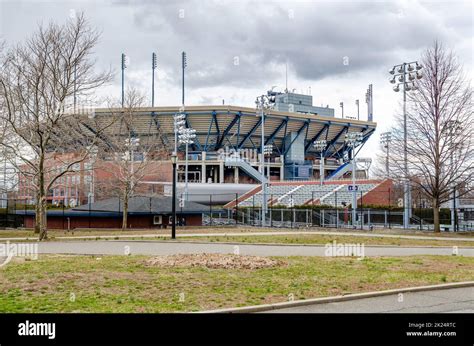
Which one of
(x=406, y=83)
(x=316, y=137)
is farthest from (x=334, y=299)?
(x=316, y=137)

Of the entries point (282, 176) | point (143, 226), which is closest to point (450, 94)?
point (143, 226)

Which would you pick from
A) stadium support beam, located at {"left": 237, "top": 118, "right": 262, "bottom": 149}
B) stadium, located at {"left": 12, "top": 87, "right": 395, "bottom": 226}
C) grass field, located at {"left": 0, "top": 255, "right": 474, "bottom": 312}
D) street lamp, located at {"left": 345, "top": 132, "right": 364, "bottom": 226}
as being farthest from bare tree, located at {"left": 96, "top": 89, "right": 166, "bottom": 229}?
stadium support beam, located at {"left": 237, "top": 118, "right": 262, "bottom": 149}

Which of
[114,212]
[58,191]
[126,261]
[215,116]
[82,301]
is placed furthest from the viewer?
[215,116]

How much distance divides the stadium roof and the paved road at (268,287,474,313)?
71.0 metres

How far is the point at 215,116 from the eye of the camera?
88.0 m

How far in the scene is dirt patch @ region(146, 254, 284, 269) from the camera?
13234 millimetres

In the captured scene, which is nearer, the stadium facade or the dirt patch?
the dirt patch

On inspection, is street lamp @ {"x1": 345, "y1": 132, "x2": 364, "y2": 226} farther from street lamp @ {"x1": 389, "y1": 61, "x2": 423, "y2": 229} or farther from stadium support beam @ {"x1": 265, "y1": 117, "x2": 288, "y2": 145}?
stadium support beam @ {"x1": 265, "y1": 117, "x2": 288, "y2": 145}

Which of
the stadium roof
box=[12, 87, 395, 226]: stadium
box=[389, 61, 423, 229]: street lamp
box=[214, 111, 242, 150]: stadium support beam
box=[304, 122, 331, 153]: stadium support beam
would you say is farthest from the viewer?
box=[304, 122, 331, 153]: stadium support beam

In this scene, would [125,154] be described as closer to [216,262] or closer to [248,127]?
[216,262]

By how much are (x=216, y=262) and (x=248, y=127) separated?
79.8 m
